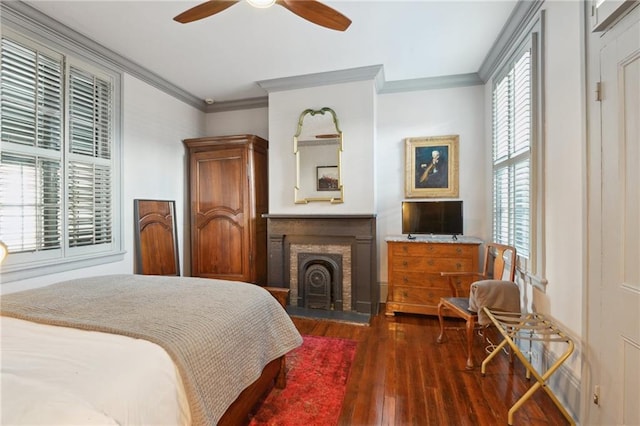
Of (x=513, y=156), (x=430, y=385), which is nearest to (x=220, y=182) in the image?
(x=430, y=385)

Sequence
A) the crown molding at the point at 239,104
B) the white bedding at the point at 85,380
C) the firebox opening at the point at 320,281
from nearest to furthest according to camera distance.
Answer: the white bedding at the point at 85,380 → the firebox opening at the point at 320,281 → the crown molding at the point at 239,104

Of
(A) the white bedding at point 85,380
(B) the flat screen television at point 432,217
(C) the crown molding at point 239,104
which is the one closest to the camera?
(A) the white bedding at point 85,380

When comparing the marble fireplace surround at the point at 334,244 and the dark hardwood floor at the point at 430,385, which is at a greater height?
the marble fireplace surround at the point at 334,244

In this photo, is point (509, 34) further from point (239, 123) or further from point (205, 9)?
point (239, 123)

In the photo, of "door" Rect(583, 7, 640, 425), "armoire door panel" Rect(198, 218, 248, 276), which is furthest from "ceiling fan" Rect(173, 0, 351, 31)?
"armoire door panel" Rect(198, 218, 248, 276)

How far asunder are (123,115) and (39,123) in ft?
2.68

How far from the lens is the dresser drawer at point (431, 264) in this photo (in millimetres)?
3063

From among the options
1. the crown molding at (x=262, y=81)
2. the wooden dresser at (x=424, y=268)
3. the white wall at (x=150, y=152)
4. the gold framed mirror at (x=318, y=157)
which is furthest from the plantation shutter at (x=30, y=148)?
the wooden dresser at (x=424, y=268)

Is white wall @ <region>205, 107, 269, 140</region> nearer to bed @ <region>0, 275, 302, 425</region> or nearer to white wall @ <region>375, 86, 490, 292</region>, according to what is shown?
white wall @ <region>375, 86, 490, 292</region>

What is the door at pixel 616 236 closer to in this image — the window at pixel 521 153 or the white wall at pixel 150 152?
the window at pixel 521 153

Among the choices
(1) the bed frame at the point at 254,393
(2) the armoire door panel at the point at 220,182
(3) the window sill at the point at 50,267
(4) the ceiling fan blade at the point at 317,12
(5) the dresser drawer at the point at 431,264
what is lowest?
(1) the bed frame at the point at 254,393

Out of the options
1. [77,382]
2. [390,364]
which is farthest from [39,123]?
[390,364]

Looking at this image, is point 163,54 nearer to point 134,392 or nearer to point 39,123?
point 39,123

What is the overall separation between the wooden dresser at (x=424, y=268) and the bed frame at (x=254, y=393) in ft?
5.62
